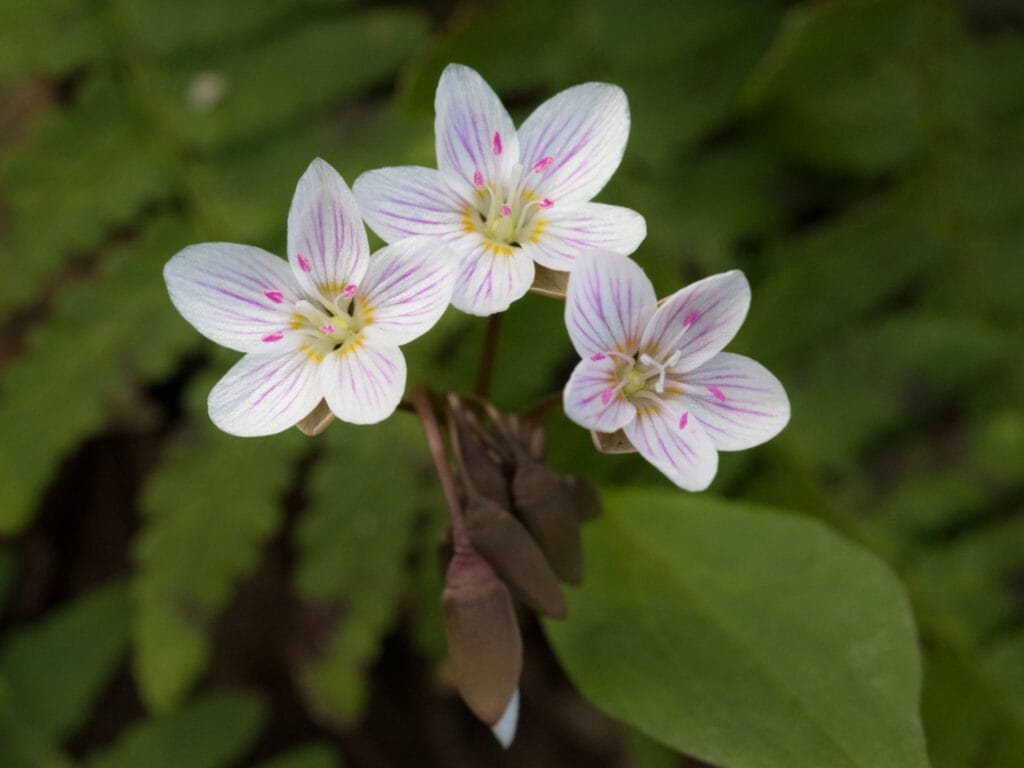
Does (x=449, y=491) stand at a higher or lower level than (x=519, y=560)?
higher

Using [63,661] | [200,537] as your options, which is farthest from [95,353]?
[63,661]

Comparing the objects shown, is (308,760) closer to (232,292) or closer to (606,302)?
(232,292)

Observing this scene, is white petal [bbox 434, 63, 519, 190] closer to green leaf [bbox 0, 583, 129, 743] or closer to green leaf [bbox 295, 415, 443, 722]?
green leaf [bbox 295, 415, 443, 722]

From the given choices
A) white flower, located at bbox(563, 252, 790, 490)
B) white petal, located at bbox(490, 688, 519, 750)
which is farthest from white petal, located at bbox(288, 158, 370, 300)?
Answer: white petal, located at bbox(490, 688, 519, 750)

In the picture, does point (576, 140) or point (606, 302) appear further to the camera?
point (576, 140)

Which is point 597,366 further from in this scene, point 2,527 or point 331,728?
point 331,728

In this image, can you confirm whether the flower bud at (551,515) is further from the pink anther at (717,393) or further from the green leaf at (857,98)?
the green leaf at (857,98)

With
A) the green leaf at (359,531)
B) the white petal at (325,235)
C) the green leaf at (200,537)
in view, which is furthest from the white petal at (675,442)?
the green leaf at (200,537)
